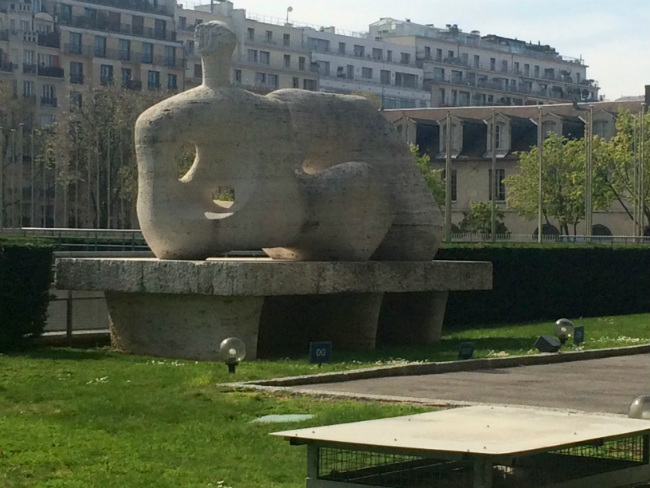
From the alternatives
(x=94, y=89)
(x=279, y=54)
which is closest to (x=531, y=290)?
(x=94, y=89)

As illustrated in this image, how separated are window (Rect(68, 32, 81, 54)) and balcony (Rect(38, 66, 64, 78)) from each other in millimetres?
1394

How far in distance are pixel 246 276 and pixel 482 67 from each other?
334ft

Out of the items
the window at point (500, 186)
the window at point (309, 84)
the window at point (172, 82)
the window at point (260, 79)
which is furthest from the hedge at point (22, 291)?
the window at point (309, 84)

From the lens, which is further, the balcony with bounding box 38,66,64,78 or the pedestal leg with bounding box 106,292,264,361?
the balcony with bounding box 38,66,64,78

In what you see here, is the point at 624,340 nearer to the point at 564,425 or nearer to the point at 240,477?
the point at 240,477

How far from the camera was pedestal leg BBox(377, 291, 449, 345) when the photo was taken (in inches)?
1042

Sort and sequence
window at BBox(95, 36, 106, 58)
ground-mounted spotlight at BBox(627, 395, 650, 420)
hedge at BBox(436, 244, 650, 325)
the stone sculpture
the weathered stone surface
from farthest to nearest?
window at BBox(95, 36, 106, 58), hedge at BBox(436, 244, 650, 325), the stone sculpture, the weathered stone surface, ground-mounted spotlight at BBox(627, 395, 650, 420)

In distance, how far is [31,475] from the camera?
11.6m

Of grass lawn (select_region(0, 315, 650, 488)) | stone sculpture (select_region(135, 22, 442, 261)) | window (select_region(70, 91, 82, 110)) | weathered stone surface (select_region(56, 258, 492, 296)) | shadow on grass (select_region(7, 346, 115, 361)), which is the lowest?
grass lawn (select_region(0, 315, 650, 488))

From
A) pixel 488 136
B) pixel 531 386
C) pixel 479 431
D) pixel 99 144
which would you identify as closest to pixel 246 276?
pixel 531 386

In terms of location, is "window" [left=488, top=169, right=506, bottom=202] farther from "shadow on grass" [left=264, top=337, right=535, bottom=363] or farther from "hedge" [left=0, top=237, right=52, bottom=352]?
"hedge" [left=0, top=237, right=52, bottom=352]

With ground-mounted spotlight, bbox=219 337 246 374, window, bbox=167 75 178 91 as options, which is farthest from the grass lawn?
window, bbox=167 75 178 91

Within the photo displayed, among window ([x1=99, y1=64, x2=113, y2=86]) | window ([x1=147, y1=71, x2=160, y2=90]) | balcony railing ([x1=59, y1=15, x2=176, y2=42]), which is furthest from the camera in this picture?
window ([x1=147, y1=71, x2=160, y2=90])

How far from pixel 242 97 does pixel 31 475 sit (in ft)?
42.5
